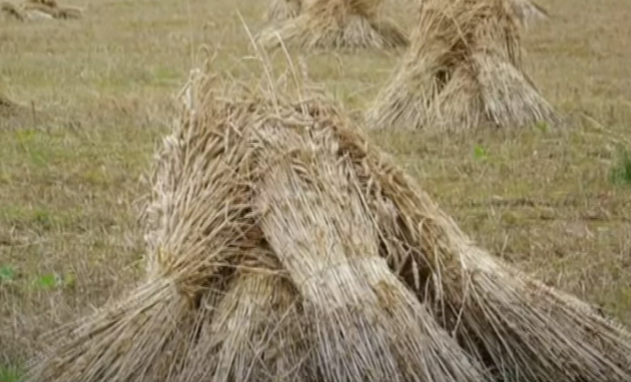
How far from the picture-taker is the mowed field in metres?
6.90

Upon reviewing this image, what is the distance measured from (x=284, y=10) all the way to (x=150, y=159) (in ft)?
32.0

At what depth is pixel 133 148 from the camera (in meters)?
10.4

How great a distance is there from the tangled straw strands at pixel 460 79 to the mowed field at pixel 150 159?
31 cm

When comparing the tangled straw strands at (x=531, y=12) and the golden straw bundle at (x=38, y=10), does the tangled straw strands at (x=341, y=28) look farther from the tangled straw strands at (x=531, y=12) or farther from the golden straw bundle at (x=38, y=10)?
the golden straw bundle at (x=38, y=10)

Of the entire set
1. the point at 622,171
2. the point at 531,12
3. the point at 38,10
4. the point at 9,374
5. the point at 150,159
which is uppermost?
the point at 9,374

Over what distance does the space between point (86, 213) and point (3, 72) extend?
6449 millimetres

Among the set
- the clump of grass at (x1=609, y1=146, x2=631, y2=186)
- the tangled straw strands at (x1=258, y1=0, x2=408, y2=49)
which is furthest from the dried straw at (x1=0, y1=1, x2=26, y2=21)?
the clump of grass at (x1=609, y1=146, x2=631, y2=186)

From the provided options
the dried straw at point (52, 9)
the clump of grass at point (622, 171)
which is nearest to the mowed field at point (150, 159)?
the clump of grass at point (622, 171)

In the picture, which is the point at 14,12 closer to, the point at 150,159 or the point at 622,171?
the point at 150,159

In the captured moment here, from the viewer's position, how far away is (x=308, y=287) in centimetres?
503

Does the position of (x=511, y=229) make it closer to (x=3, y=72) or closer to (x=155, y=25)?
(x=3, y=72)

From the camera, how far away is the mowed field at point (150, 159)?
690 centimetres

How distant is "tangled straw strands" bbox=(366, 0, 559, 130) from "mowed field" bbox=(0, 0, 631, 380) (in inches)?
12.3

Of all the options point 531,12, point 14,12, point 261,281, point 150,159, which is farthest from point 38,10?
point 261,281
